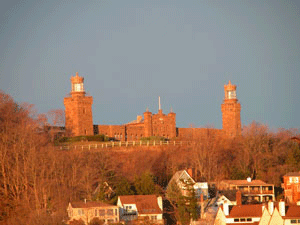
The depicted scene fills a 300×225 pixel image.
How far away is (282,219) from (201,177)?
1499 centimetres

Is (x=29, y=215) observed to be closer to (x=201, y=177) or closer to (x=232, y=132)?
(x=201, y=177)

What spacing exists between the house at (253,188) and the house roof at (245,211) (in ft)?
23.4

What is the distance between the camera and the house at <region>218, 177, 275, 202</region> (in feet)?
286

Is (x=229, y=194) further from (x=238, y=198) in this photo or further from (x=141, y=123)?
(x=141, y=123)

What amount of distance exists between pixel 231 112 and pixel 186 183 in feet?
88.5

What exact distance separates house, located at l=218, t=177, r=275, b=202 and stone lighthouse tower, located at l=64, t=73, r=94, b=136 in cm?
1659

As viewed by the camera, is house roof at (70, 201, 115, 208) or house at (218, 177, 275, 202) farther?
house at (218, 177, 275, 202)

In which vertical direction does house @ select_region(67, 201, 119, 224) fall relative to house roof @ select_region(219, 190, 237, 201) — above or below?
below

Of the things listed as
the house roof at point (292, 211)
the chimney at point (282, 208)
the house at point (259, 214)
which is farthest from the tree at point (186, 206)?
the house roof at point (292, 211)

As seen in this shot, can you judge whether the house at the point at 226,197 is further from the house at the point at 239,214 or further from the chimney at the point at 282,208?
the chimney at the point at 282,208

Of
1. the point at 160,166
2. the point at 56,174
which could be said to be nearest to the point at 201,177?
the point at 160,166

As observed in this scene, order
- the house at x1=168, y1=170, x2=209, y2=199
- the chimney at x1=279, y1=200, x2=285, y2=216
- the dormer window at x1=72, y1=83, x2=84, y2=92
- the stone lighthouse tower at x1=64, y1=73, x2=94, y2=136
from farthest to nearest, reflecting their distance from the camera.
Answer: the dormer window at x1=72, y1=83, x2=84, y2=92 → the stone lighthouse tower at x1=64, y1=73, x2=94, y2=136 → the house at x1=168, y1=170, x2=209, y2=199 → the chimney at x1=279, y1=200, x2=285, y2=216

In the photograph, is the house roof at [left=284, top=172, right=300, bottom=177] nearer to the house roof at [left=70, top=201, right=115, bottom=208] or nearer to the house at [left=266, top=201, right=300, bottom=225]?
the house at [left=266, top=201, right=300, bottom=225]

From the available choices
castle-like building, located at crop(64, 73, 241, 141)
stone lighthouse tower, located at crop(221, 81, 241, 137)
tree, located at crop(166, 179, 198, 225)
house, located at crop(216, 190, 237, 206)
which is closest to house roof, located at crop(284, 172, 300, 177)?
house, located at crop(216, 190, 237, 206)
